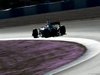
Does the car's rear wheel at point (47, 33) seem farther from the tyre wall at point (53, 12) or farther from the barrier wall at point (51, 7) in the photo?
the barrier wall at point (51, 7)

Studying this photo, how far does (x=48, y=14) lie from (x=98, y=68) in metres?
15.4

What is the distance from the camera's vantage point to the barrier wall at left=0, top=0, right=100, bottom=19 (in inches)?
832

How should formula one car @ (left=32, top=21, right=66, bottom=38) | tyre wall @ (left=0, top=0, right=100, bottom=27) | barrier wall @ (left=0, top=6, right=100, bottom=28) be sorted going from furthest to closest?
tyre wall @ (left=0, top=0, right=100, bottom=27)
barrier wall @ (left=0, top=6, right=100, bottom=28)
formula one car @ (left=32, top=21, right=66, bottom=38)

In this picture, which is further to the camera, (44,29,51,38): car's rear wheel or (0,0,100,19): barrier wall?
(0,0,100,19): barrier wall

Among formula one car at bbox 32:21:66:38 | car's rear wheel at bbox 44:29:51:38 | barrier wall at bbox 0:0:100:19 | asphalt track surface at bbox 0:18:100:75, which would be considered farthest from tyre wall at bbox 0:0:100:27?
car's rear wheel at bbox 44:29:51:38

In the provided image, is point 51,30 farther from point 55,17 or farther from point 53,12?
point 53,12

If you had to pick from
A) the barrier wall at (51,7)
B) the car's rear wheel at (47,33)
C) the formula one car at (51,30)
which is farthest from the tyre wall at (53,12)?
the car's rear wheel at (47,33)

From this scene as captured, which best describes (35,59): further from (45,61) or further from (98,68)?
(98,68)

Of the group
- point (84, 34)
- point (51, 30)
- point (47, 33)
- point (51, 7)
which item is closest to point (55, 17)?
point (51, 7)

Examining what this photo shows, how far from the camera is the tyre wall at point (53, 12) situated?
67.7 ft

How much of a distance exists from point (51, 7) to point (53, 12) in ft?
2.13

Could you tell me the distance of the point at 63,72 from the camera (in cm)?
774

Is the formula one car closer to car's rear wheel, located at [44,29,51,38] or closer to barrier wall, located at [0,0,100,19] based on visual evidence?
car's rear wheel, located at [44,29,51,38]

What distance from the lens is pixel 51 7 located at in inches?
904
